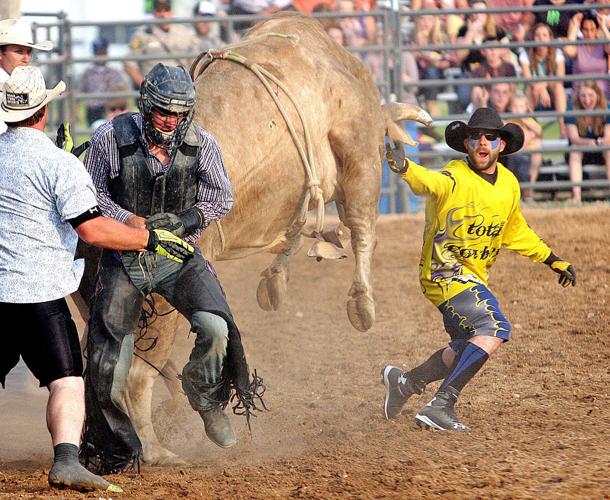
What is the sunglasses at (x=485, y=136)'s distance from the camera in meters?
5.81

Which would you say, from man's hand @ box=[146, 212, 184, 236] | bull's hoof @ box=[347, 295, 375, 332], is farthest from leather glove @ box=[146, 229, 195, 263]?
bull's hoof @ box=[347, 295, 375, 332]

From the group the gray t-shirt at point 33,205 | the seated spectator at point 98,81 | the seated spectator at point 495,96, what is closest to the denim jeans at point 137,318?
the gray t-shirt at point 33,205

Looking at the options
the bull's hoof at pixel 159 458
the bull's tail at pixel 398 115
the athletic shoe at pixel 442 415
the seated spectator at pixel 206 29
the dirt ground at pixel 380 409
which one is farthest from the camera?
the seated spectator at pixel 206 29

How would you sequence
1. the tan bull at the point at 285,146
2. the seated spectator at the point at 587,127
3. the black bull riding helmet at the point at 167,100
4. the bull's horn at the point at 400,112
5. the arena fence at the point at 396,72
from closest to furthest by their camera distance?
the black bull riding helmet at the point at 167,100 → the tan bull at the point at 285,146 → the bull's horn at the point at 400,112 → the arena fence at the point at 396,72 → the seated spectator at the point at 587,127

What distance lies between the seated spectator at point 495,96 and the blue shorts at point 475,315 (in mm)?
7312

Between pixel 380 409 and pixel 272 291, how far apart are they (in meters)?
1.59

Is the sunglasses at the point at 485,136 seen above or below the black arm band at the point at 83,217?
above

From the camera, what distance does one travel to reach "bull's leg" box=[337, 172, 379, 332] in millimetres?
7449

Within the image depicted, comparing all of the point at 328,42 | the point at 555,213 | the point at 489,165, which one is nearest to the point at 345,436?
the point at 489,165

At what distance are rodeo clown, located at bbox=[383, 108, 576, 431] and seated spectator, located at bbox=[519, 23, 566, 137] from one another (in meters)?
7.09

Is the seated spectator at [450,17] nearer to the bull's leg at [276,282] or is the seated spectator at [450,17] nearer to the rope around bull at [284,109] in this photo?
the bull's leg at [276,282]

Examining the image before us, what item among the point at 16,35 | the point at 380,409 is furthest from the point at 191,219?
the point at 16,35

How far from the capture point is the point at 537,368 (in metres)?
7.24

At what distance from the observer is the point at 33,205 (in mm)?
4523
